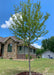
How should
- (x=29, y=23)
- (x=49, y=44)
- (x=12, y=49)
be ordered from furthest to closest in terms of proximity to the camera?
(x=49, y=44), (x=12, y=49), (x=29, y=23)

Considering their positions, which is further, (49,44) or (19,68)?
(49,44)

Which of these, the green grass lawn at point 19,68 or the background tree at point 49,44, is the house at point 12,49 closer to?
the green grass lawn at point 19,68

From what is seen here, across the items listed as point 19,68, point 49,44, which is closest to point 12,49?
point 19,68

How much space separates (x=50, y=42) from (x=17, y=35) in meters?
38.8

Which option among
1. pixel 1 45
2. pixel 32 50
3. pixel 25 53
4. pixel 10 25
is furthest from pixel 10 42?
pixel 10 25

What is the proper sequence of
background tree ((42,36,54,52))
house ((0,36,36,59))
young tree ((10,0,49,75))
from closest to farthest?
young tree ((10,0,49,75)) → house ((0,36,36,59)) → background tree ((42,36,54,52))

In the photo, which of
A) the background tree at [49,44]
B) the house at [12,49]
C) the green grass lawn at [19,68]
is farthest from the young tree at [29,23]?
the background tree at [49,44]

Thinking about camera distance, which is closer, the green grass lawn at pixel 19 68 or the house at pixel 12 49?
the green grass lawn at pixel 19 68

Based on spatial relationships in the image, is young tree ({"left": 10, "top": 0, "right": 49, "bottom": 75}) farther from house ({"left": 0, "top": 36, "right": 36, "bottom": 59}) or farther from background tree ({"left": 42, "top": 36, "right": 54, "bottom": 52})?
background tree ({"left": 42, "top": 36, "right": 54, "bottom": 52})

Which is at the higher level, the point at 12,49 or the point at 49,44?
the point at 49,44

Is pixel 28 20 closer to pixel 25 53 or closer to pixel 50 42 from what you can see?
pixel 25 53

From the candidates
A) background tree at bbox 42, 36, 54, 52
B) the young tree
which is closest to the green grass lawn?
the young tree

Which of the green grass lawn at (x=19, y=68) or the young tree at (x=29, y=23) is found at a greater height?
the young tree at (x=29, y=23)

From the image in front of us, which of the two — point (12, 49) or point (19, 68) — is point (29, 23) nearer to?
point (19, 68)
